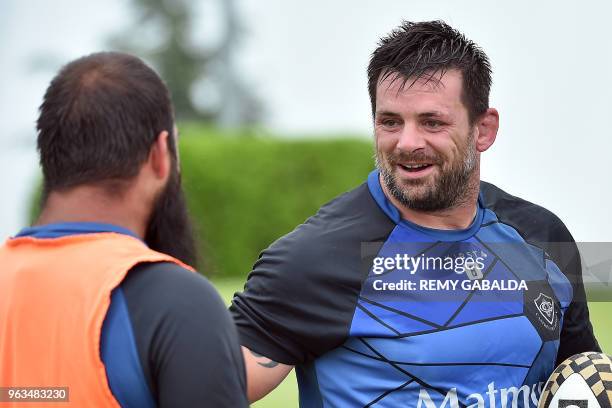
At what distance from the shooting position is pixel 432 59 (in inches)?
160

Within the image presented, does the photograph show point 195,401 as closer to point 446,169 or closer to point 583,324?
point 446,169

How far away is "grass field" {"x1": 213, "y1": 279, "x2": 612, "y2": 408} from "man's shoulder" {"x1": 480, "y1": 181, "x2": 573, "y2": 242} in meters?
1.30

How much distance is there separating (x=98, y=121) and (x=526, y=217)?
7.98ft

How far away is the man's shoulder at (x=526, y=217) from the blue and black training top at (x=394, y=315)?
171mm

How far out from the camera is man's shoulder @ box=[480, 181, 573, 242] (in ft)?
14.0

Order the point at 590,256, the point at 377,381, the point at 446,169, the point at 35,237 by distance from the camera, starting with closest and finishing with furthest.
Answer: the point at 35,237 < the point at 377,381 < the point at 446,169 < the point at 590,256

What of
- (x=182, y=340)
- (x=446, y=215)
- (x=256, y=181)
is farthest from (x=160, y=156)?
(x=256, y=181)

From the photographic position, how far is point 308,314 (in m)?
3.81

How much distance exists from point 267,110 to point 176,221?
150ft

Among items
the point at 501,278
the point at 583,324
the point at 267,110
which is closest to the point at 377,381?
the point at 501,278

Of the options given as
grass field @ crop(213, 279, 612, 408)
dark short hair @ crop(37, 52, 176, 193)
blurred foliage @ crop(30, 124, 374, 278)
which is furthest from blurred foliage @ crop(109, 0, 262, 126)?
dark short hair @ crop(37, 52, 176, 193)

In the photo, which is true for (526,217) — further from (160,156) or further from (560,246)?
(160,156)

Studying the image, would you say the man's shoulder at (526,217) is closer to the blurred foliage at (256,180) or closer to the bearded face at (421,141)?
the bearded face at (421,141)

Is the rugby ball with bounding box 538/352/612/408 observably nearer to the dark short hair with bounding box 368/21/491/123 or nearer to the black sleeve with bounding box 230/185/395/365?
the black sleeve with bounding box 230/185/395/365
